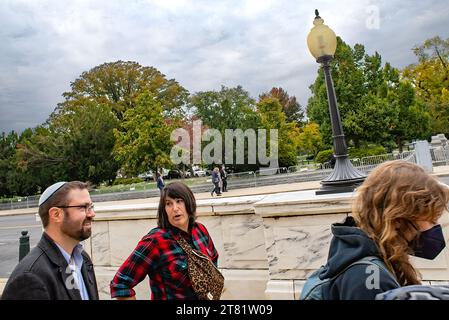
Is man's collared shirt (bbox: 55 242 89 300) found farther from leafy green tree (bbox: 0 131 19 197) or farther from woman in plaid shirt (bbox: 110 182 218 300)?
leafy green tree (bbox: 0 131 19 197)

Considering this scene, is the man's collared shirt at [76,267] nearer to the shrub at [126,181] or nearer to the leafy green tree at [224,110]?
the leafy green tree at [224,110]

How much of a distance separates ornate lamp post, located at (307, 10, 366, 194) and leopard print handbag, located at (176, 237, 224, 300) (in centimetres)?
230

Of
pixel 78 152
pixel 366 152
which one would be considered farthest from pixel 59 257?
pixel 78 152

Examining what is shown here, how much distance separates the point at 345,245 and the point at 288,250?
2.18 meters

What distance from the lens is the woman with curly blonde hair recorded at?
108 centimetres

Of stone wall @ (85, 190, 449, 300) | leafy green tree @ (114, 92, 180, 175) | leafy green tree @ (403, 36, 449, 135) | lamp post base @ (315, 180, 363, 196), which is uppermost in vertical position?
leafy green tree @ (403, 36, 449, 135)

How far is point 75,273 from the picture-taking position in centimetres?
180

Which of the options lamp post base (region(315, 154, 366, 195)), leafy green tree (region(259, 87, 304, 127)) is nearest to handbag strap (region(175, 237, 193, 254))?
lamp post base (region(315, 154, 366, 195))

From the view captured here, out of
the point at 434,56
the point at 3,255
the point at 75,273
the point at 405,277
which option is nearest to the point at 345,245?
the point at 405,277

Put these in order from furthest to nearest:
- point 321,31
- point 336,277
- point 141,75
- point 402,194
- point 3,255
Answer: point 141,75
point 3,255
point 321,31
point 402,194
point 336,277

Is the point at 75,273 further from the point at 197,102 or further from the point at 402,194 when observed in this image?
the point at 197,102

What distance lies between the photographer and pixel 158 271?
2146 mm

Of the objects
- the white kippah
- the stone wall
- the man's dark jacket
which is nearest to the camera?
the man's dark jacket

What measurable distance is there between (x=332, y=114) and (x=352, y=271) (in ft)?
12.8
